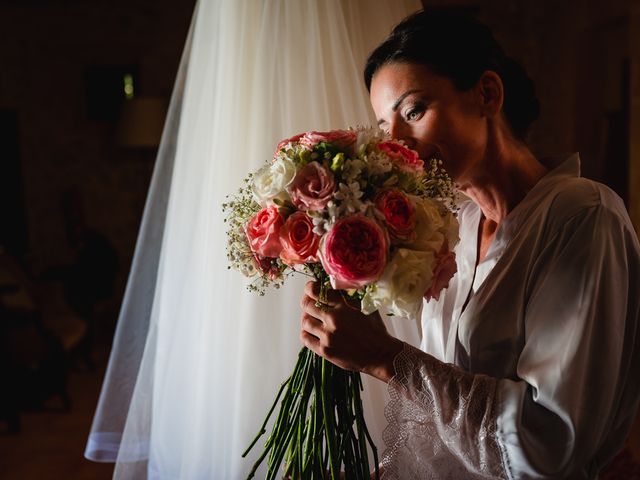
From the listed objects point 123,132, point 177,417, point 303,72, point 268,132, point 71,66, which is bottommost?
point 177,417

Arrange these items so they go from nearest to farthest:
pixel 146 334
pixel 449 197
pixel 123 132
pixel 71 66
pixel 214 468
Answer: pixel 449 197, pixel 214 468, pixel 146 334, pixel 123 132, pixel 71 66

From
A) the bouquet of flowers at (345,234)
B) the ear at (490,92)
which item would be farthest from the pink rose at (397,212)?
the ear at (490,92)

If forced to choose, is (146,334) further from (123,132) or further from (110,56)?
(110,56)

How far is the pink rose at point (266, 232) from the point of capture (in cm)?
98

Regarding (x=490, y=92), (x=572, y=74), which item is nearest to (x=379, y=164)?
(x=490, y=92)

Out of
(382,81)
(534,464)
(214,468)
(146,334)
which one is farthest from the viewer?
(146,334)

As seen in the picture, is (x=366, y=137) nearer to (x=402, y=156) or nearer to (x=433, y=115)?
(x=402, y=156)

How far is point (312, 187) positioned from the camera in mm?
950

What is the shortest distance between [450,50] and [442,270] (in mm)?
418

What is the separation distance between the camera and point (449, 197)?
1059 mm

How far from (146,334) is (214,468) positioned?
379 millimetres

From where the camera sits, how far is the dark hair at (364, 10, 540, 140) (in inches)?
44.1

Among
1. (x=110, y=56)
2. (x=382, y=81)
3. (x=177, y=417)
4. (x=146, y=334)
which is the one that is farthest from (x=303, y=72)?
(x=110, y=56)

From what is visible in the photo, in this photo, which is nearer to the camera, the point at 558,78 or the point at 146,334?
the point at 146,334
